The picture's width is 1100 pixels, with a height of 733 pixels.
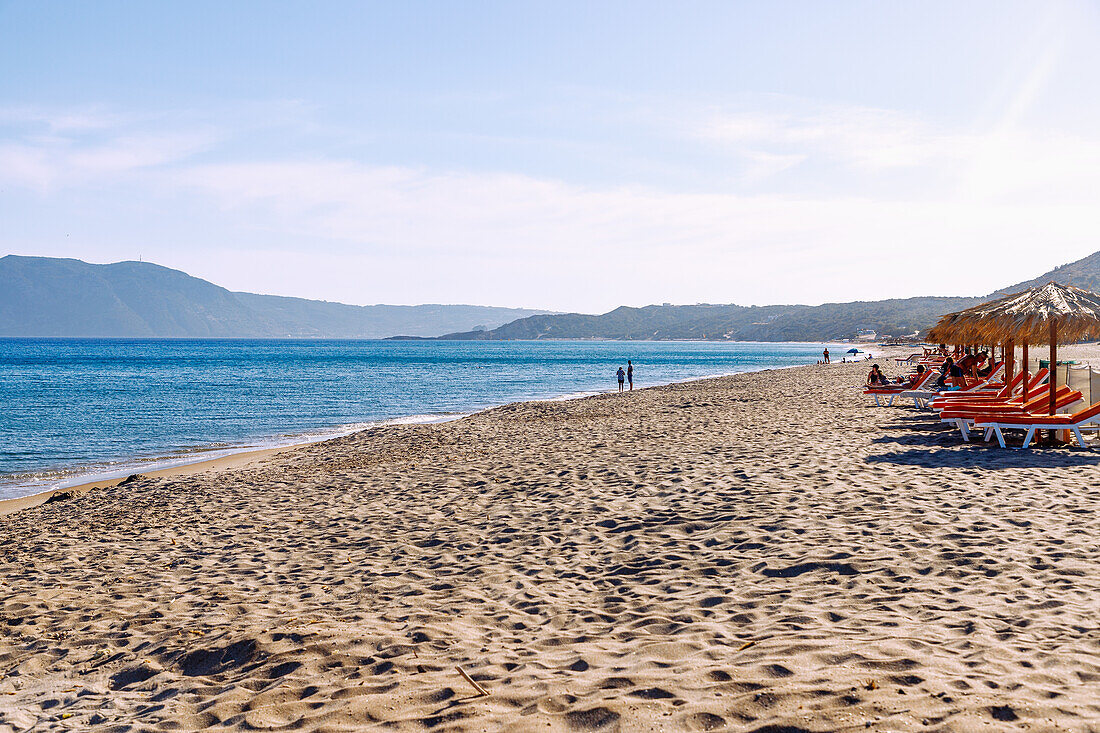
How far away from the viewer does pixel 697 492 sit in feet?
24.8

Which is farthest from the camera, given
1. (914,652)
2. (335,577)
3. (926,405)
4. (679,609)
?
(926,405)

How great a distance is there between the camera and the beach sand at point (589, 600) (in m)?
3.18

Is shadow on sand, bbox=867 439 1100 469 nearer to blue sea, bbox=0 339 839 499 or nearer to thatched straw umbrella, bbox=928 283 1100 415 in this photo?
thatched straw umbrella, bbox=928 283 1100 415

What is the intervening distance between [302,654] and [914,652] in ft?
10.7

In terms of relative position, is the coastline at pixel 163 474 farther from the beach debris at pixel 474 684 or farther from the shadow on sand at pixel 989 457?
the shadow on sand at pixel 989 457

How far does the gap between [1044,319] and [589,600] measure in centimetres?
918

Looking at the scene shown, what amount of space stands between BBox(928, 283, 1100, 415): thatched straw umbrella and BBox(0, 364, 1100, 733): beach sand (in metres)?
2.01

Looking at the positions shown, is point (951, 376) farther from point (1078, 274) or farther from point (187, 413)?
point (1078, 274)

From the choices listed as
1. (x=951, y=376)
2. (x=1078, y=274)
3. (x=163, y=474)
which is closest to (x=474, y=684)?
(x=163, y=474)

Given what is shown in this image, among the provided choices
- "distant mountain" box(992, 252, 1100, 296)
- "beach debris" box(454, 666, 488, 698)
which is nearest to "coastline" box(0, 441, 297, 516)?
"beach debris" box(454, 666, 488, 698)

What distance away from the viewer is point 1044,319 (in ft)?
34.0

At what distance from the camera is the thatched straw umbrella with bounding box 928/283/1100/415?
10.3 meters

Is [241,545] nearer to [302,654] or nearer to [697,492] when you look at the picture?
[302,654]

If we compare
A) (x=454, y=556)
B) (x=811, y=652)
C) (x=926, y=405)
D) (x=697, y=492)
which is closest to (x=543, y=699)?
(x=811, y=652)
